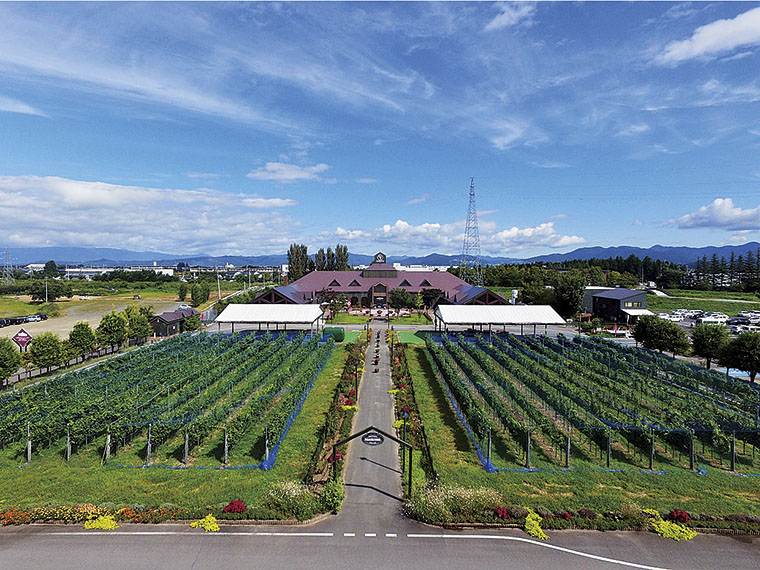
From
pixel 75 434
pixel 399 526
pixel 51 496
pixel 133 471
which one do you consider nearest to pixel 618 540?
pixel 399 526

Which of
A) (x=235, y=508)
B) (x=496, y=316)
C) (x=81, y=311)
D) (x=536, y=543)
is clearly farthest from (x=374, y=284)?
(x=536, y=543)

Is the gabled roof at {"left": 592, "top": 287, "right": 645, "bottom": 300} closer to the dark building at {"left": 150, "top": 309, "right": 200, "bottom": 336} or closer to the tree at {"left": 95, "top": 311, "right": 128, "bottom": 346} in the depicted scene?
the dark building at {"left": 150, "top": 309, "right": 200, "bottom": 336}

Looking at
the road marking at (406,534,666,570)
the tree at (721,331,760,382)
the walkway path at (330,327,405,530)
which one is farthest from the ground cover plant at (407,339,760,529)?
the tree at (721,331,760,382)

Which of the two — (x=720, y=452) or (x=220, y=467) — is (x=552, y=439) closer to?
(x=720, y=452)

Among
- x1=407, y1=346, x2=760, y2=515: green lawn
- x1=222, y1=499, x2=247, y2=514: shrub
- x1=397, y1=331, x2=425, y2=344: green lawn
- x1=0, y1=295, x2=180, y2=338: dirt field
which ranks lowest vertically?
x1=407, y1=346, x2=760, y2=515: green lawn

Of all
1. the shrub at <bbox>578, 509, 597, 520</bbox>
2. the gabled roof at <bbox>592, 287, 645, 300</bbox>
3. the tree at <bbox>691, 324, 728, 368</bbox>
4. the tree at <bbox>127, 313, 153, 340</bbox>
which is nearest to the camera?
the shrub at <bbox>578, 509, 597, 520</bbox>

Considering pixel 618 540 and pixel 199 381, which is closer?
pixel 618 540
